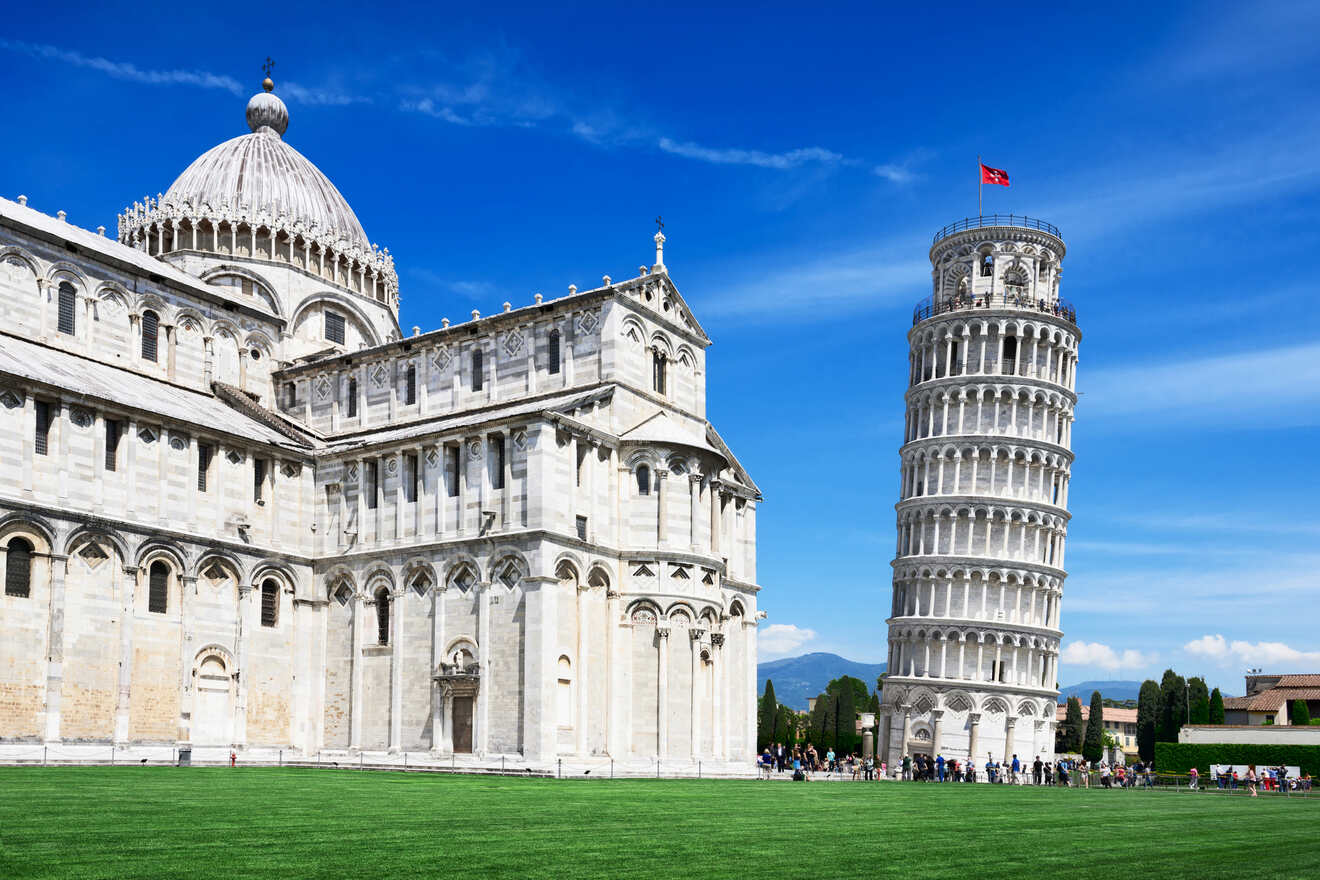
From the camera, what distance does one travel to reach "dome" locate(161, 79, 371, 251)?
209 ft

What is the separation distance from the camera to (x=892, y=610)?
91.2 m

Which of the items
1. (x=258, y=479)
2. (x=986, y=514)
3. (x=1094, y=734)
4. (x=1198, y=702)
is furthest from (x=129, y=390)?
(x=1094, y=734)

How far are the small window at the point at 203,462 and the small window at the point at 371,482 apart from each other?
19.3 feet

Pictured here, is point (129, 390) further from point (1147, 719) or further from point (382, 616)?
point (1147, 719)

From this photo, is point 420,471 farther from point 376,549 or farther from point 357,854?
point 357,854

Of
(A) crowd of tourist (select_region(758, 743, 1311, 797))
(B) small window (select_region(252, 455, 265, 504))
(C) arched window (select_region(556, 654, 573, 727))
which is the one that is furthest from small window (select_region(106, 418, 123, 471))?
(A) crowd of tourist (select_region(758, 743, 1311, 797))

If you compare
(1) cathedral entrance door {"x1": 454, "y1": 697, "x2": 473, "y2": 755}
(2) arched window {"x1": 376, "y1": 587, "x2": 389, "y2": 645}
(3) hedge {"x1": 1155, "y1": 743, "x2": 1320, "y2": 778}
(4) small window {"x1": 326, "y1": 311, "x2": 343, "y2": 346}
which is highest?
(4) small window {"x1": 326, "y1": 311, "x2": 343, "y2": 346}

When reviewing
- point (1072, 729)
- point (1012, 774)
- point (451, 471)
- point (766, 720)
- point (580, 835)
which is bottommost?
point (1072, 729)

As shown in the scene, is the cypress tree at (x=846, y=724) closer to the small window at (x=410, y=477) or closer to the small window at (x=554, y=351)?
the small window at (x=554, y=351)

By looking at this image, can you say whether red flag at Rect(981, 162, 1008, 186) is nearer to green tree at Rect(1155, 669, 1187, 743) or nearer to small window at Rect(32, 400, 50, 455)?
green tree at Rect(1155, 669, 1187, 743)

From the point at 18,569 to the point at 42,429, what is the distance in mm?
4941

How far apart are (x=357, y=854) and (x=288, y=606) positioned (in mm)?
36609

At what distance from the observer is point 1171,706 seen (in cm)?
9588

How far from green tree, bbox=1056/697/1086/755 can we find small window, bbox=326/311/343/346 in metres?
78.5
